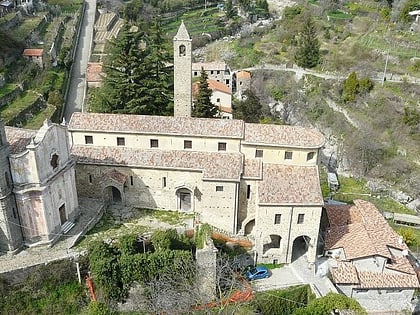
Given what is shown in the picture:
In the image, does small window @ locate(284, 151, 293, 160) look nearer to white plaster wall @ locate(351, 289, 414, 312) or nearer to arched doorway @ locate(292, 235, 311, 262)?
arched doorway @ locate(292, 235, 311, 262)

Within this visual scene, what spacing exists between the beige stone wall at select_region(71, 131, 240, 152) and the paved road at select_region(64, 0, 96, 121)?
19903 mm

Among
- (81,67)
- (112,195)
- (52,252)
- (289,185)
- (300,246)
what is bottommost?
(300,246)

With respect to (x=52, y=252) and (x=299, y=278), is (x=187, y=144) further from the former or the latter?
(x=299, y=278)

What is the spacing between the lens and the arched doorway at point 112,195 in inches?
1312

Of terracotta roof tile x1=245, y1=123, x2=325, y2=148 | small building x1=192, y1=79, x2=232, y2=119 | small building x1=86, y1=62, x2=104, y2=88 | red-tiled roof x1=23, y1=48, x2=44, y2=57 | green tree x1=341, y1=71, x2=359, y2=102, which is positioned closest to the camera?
terracotta roof tile x1=245, y1=123, x2=325, y2=148

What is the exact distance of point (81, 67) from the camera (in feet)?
207

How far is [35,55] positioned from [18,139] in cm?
3233

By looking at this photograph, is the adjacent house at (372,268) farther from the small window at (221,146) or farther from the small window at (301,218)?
the small window at (221,146)

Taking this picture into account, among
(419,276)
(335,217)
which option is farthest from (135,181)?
(419,276)

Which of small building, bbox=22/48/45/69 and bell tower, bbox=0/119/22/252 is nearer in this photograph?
bell tower, bbox=0/119/22/252

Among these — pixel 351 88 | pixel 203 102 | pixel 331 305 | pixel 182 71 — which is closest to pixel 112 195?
pixel 182 71

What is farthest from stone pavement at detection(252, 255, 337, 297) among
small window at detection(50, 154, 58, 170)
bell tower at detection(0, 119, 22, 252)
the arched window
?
the arched window

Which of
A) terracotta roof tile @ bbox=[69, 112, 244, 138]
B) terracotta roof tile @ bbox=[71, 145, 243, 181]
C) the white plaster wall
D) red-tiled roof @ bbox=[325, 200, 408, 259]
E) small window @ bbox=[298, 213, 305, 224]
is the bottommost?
the white plaster wall

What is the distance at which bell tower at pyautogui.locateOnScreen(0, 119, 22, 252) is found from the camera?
85.1 feet
